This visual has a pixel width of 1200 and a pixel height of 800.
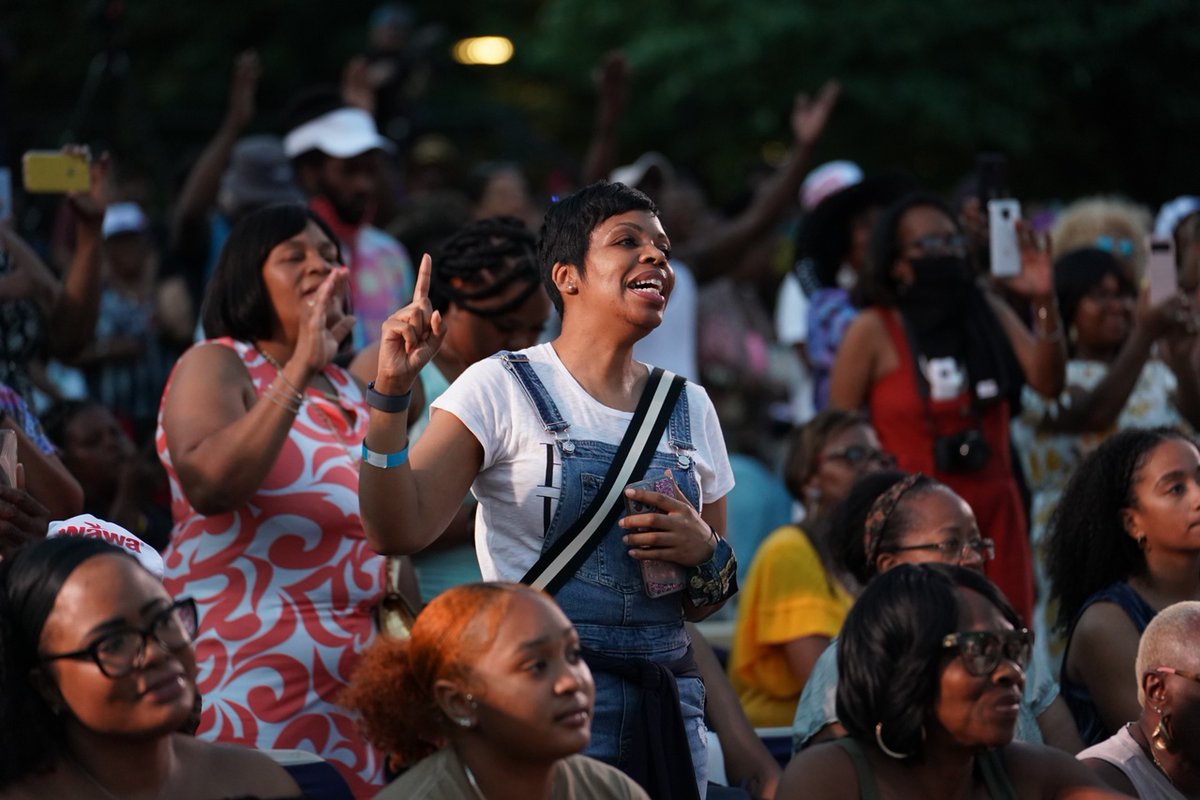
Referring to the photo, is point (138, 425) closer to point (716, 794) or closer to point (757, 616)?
point (757, 616)

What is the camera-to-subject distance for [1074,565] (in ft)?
17.7

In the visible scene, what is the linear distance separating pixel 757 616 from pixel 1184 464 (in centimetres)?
147

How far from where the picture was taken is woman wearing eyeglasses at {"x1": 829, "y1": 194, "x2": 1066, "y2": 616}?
6477 millimetres

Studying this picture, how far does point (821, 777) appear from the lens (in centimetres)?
380

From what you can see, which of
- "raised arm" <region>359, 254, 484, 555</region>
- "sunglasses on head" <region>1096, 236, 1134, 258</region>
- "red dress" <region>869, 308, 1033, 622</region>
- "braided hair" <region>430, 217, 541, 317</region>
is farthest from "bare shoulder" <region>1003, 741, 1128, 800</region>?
"sunglasses on head" <region>1096, 236, 1134, 258</region>

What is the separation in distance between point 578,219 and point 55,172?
8.06ft

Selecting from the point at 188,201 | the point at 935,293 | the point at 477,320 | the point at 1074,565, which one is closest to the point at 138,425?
the point at 188,201

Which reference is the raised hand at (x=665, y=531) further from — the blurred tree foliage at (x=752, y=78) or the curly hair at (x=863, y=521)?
the blurred tree foliage at (x=752, y=78)

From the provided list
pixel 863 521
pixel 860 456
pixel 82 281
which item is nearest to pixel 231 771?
pixel 863 521

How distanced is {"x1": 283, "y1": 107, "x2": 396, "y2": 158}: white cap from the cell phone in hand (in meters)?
3.14

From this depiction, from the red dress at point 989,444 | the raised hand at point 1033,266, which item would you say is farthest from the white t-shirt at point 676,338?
the raised hand at point 1033,266

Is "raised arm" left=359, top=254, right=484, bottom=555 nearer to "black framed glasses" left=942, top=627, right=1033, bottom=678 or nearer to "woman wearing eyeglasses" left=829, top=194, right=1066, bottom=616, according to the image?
"black framed glasses" left=942, top=627, right=1033, bottom=678

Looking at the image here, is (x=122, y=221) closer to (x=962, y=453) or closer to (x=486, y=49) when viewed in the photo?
(x=962, y=453)

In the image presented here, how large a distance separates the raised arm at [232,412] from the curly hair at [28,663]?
1.13 metres
